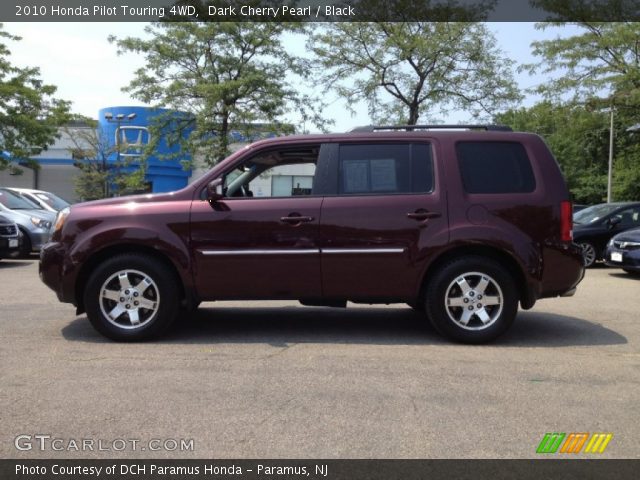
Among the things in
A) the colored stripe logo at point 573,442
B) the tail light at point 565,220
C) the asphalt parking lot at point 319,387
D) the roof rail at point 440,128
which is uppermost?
the roof rail at point 440,128

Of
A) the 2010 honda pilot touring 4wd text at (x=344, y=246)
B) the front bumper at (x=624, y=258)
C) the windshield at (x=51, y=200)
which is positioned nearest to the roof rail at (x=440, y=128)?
the 2010 honda pilot touring 4wd text at (x=344, y=246)

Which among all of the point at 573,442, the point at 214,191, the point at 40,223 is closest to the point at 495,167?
the point at 214,191

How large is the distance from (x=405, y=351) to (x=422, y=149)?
1820mm

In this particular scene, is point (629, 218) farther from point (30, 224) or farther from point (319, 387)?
point (30, 224)

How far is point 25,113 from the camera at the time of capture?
22.8 m

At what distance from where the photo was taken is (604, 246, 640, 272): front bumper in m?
10.5

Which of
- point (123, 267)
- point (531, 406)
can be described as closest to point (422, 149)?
point (531, 406)

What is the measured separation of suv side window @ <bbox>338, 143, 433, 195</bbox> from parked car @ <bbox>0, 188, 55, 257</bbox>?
29.7 feet

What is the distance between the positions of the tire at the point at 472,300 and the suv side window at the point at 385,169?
795 millimetres

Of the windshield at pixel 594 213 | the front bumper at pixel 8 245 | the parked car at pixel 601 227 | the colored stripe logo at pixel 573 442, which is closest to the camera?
the colored stripe logo at pixel 573 442

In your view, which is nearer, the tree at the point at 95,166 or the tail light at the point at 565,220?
the tail light at the point at 565,220

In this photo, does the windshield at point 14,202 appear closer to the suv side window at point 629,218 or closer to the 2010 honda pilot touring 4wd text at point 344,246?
the 2010 honda pilot touring 4wd text at point 344,246

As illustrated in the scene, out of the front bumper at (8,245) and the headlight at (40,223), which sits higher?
the headlight at (40,223)

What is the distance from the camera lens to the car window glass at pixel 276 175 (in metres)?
5.48
